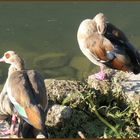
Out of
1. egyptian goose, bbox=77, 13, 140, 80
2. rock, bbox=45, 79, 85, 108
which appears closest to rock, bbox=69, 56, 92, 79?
egyptian goose, bbox=77, 13, 140, 80

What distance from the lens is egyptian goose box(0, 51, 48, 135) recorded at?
252 inches

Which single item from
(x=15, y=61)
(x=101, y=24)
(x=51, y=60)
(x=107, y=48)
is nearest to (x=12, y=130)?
(x=15, y=61)

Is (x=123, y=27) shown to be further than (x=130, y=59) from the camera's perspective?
Yes

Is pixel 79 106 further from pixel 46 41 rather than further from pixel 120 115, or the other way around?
pixel 46 41

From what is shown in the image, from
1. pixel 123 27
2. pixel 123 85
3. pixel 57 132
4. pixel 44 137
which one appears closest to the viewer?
pixel 44 137

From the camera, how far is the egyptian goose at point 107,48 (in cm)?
762

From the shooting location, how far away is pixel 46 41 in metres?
9.96

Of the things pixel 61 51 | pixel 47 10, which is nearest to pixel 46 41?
pixel 61 51

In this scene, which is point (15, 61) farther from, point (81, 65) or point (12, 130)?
point (81, 65)

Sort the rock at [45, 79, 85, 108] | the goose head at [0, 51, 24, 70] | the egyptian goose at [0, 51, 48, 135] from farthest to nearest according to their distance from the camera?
the rock at [45, 79, 85, 108]
the goose head at [0, 51, 24, 70]
the egyptian goose at [0, 51, 48, 135]

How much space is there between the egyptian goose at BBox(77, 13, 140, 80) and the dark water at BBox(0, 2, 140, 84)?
1.08m

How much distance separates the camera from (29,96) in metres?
6.55

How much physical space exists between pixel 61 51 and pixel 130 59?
2178 millimetres

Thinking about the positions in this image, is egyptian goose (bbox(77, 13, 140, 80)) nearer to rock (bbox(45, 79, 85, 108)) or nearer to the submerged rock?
rock (bbox(45, 79, 85, 108))
